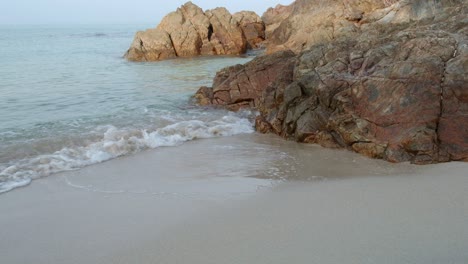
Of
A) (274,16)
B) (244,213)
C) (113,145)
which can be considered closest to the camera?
(244,213)

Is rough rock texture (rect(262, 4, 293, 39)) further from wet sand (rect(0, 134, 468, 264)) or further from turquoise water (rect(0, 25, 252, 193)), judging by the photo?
wet sand (rect(0, 134, 468, 264))

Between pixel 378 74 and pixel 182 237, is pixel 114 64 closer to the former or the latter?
pixel 378 74

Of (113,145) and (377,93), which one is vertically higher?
(377,93)

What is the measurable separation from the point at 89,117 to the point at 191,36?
18916mm

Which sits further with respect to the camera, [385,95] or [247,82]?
[247,82]

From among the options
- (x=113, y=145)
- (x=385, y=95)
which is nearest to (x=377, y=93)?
(x=385, y=95)

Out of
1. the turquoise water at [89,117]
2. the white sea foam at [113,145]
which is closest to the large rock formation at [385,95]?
the white sea foam at [113,145]

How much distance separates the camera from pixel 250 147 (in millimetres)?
7855

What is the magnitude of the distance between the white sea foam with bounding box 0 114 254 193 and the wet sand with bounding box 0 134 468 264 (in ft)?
1.17

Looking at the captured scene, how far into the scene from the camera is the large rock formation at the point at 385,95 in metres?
6.45

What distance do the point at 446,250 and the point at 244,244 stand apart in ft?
5.61

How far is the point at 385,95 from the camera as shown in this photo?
692 cm

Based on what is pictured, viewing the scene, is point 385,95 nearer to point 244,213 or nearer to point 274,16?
point 244,213

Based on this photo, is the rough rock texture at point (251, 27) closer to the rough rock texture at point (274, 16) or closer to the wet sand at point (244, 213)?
the rough rock texture at point (274, 16)
